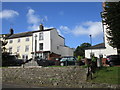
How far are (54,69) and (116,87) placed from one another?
762 centimetres

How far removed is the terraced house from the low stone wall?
65.4 feet

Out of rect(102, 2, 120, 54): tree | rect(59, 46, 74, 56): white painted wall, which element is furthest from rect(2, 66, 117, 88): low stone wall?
rect(59, 46, 74, 56): white painted wall

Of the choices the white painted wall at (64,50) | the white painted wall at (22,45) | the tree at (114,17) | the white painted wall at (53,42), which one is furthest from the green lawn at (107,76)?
the white painted wall at (64,50)

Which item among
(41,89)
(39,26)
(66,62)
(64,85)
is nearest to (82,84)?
(64,85)

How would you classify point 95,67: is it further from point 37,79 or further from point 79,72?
point 37,79

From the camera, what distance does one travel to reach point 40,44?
142 feet

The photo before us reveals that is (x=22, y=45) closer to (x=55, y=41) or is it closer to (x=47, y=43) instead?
(x=47, y=43)

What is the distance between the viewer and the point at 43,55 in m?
40.7

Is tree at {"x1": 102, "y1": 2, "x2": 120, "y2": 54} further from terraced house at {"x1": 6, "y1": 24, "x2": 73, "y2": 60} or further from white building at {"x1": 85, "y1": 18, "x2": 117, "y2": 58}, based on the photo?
terraced house at {"x1": 6, "y1": 24, "x2": 73, "y2": 60}

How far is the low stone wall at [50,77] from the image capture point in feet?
48.7

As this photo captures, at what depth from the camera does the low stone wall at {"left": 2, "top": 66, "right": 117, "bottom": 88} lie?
14830mm

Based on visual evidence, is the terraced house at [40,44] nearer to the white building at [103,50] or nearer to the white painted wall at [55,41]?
the white painted wall at [55,41]

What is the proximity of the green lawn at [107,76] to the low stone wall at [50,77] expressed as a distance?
695mm

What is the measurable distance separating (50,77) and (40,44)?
26951 mm
